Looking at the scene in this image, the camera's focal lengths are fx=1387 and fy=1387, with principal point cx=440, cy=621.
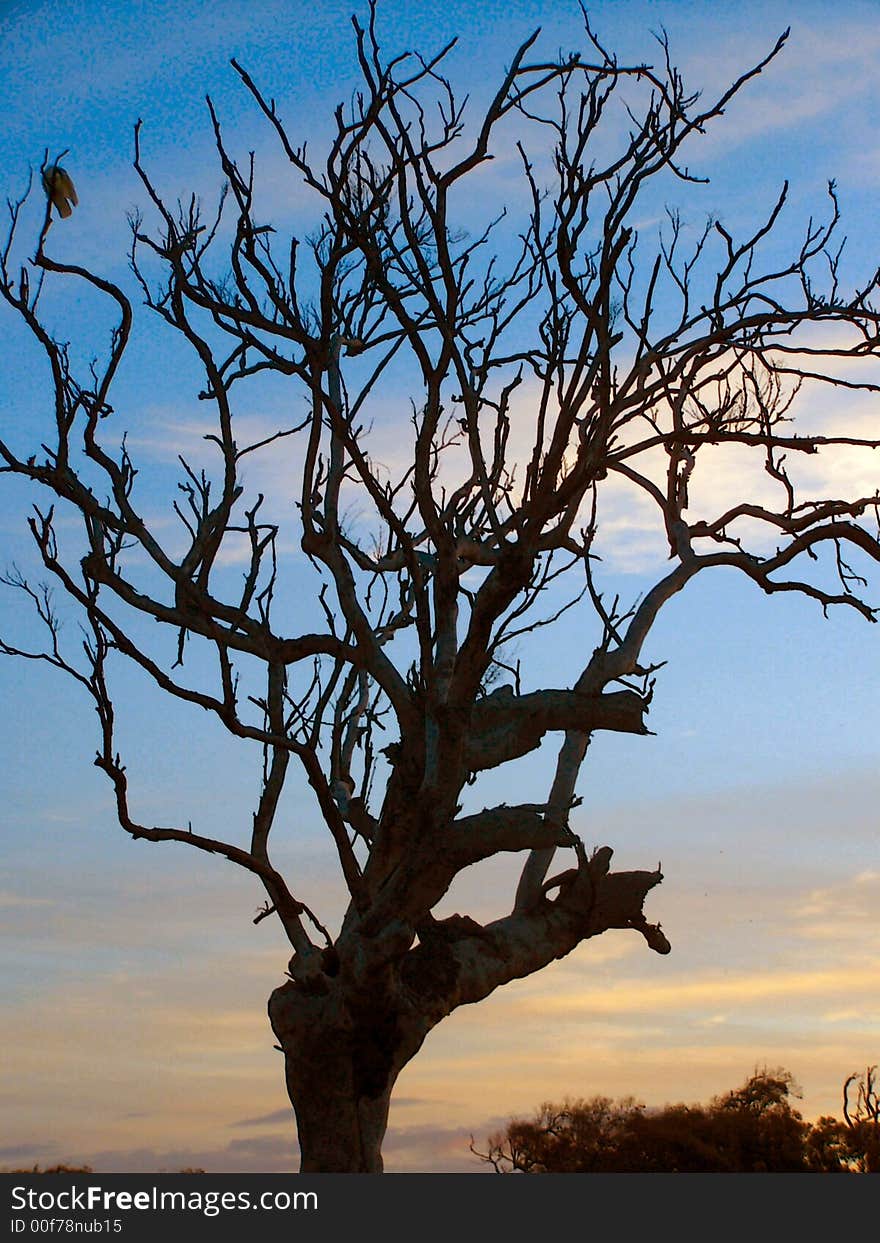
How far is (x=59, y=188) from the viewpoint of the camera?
31.1 feet

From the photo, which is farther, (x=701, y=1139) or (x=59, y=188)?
(x=701, y=1139)

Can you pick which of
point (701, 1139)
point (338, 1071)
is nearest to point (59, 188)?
point (338, 1071)

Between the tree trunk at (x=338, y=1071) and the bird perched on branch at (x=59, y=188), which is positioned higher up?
the bird perched on branch at (x=59, y=188)

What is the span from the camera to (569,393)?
8.30 m

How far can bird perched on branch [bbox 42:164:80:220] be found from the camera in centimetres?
948

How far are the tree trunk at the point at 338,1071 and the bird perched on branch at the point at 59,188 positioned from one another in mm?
5554

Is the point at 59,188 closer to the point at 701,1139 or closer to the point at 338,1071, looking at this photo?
the point at 338,1071

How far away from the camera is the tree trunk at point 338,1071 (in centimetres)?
873

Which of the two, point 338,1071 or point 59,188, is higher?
point 59,188

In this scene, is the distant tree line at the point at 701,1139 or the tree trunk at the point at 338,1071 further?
the distant tree line at the point at 701,1139

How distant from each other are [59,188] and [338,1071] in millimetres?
6161

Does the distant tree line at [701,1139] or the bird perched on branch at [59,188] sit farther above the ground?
the bird perched on branch at [59,188]

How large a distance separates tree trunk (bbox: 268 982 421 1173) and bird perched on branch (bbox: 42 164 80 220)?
5554 millimetres
